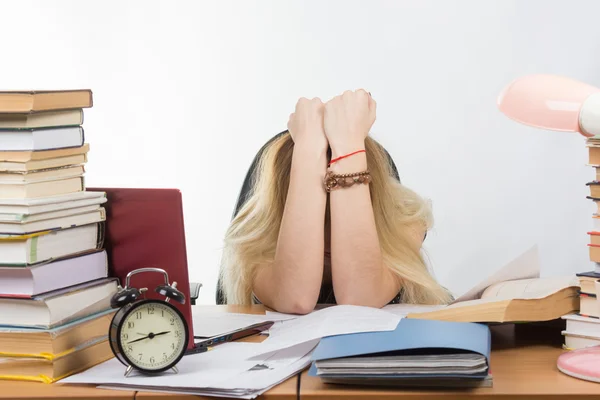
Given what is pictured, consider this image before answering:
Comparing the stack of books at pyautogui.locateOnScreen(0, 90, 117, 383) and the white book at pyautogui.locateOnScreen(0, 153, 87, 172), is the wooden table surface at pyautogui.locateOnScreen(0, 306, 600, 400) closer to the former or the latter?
the stack of books at pyautogui.locateOnScreen(0, 90, 117, 383)

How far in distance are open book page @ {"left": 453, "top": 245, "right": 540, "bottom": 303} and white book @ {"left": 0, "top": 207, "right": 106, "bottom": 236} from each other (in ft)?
2.27

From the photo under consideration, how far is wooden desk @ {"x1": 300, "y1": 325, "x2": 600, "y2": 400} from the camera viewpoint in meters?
1.11

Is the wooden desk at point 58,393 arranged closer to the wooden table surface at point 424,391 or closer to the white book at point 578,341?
the wooden table surface at point 424,391

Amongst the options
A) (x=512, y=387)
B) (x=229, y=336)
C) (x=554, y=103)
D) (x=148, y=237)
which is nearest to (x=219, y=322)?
(x=229, y=336)

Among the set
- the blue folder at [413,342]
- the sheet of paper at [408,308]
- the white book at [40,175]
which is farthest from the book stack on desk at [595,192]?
the white book at [40,175]

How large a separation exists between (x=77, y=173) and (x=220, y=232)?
2851mm

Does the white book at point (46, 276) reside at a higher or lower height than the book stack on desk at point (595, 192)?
lower

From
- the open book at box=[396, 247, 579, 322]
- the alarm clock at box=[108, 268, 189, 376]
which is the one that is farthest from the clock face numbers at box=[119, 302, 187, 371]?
the open book at box=[396, 247, 579, 322]

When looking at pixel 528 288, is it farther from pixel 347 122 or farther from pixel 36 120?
pixel 36 120

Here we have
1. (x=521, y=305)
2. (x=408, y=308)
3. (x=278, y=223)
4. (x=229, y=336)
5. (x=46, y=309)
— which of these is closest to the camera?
(x=46, y=309)

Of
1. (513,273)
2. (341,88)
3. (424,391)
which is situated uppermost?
(341,88)

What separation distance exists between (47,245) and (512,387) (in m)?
0.74

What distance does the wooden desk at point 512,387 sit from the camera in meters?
1.11

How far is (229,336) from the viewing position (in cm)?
147
